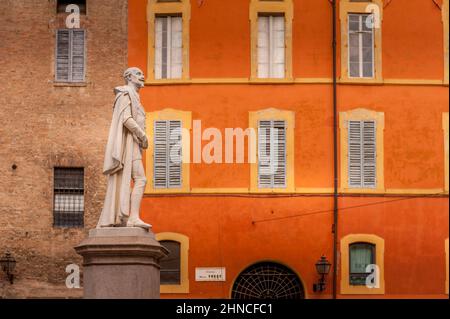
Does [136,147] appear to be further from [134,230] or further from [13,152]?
[13,152]

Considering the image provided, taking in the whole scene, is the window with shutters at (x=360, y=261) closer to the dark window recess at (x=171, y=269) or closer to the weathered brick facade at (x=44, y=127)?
the dark window recess at (x=171, y=269)

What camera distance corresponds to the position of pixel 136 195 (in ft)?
64.6

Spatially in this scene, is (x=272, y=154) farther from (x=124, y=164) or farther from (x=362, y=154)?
(x=124, y=164)

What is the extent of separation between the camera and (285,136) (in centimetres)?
3569

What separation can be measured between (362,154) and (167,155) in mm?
5413

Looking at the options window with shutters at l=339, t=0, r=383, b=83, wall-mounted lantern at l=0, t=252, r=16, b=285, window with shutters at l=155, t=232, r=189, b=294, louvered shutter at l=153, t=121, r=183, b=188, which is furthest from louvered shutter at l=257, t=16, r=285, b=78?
wall-mounted lantern at l=0, t=252, r=16, b=285

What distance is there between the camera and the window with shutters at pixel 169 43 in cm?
3603

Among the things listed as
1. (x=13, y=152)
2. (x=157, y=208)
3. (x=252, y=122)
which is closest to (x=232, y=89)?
(x=252, y=122)

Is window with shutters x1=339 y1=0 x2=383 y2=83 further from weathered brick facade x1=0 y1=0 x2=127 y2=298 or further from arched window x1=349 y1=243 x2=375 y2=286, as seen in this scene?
weathered brick facade x1=0 y1=0 x2=127 y2=298

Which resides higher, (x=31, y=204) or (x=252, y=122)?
(x=252, y=122)

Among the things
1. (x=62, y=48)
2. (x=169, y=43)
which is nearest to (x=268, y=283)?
(x=169, y=43)
